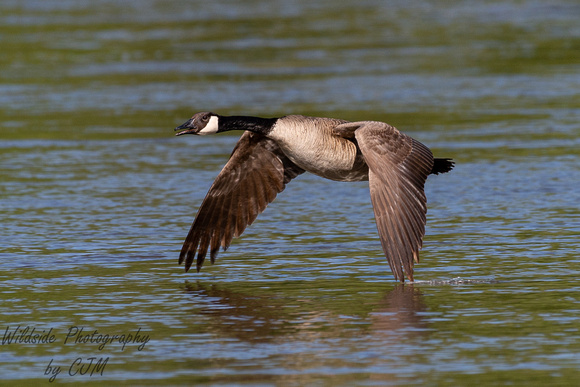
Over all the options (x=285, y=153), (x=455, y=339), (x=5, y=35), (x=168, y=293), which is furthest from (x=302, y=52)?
(x=455, y=339)

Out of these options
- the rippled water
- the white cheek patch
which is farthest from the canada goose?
the rippled water

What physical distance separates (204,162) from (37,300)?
20.5 ft

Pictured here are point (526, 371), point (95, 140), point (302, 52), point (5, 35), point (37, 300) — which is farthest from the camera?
point (5, 35)

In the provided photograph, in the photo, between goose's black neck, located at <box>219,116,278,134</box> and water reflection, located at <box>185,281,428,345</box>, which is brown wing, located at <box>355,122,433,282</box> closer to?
water reflection, located at <box>185,281,428,345</box>

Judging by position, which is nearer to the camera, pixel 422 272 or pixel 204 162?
pixel 422 272

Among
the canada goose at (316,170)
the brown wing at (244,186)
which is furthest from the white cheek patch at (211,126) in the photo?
the brown wing at (244,186)

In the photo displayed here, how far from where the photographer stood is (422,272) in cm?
878

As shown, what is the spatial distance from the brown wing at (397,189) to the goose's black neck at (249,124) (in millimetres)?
784

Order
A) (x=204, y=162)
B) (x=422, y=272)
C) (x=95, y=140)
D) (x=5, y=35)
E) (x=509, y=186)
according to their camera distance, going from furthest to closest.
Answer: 1. (x=5, y=35)
2. (x=95, y=140)
3. (x=204, y=162)
4. (x=509, y=186)
5. (x=422, y=272)

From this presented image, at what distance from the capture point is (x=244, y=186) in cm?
1008

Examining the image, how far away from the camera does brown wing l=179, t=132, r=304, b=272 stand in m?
9.85

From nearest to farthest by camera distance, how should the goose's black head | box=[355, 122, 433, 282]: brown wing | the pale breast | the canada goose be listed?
box=[355, 122, 433, 282]: brown wing < the canada goose < the goose's black head < the pale breast

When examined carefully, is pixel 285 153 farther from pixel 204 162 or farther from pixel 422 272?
pixel 204 162

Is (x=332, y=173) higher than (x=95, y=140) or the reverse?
higher
